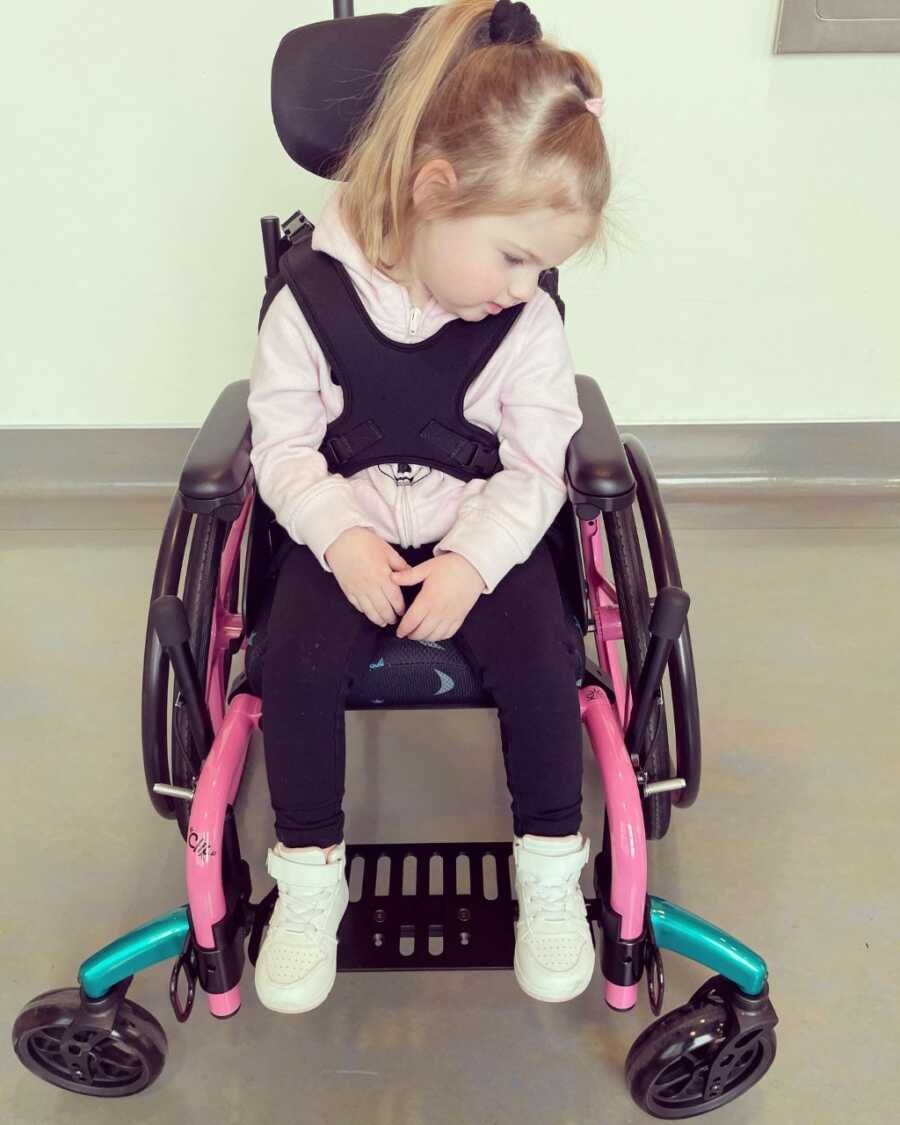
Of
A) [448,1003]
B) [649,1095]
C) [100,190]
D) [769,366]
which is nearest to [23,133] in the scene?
[100,190]

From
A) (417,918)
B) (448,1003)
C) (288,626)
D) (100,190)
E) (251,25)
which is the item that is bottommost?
(448,1003)

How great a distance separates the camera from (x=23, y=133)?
171 cm

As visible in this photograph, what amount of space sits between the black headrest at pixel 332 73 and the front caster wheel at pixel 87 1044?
0.87 meters

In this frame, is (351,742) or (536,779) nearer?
(536,779)

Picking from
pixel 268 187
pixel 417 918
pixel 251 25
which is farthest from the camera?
pixel 268 187

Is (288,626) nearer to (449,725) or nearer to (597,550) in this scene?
(597,550)

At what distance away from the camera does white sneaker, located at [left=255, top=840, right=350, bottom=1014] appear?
0.88m

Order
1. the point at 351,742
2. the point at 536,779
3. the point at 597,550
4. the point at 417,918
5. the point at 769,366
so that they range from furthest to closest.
A: the point at 769,366, the point at 351,742, the point at 597,550, the point at 417,918, the point at 536,779

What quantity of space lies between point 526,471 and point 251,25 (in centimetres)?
107

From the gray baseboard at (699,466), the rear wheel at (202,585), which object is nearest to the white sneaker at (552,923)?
the rear wheel at (202,585)

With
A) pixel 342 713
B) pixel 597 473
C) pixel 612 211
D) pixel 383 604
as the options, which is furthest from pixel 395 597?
pixel 612 211

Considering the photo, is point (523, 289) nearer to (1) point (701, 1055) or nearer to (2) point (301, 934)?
(2) point (301, 934)

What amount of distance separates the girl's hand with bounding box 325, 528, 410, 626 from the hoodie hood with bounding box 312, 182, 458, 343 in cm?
21

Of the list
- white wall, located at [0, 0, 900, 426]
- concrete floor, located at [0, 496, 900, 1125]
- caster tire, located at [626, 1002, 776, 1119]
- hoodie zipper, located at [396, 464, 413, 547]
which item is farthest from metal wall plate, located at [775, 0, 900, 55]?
caster tire, located at [626, 1002, 776, 1119]
